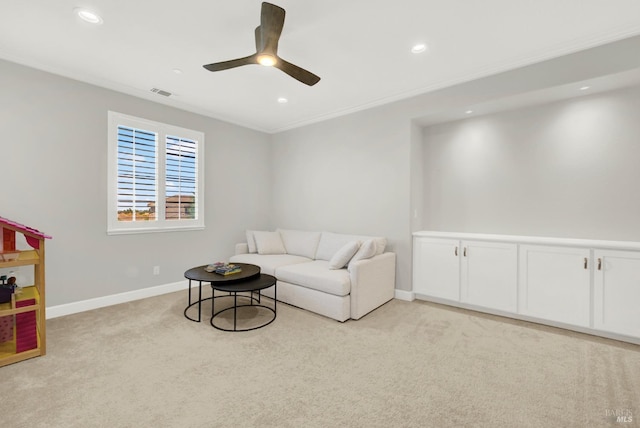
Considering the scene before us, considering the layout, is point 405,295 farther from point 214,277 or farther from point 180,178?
point 180,178

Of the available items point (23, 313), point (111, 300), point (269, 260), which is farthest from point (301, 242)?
point (23, 313)

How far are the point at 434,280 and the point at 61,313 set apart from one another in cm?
444

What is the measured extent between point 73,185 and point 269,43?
290 cm

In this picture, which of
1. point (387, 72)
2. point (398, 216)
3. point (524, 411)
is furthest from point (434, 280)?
point (387, 72)

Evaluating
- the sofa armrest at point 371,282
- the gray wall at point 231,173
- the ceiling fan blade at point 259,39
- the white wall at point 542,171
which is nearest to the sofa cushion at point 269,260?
the gray wall at point 231,173

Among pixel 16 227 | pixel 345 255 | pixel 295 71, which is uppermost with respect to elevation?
pixel 295 71

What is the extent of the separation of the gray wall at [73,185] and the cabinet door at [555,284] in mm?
4397

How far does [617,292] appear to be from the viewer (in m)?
2.72

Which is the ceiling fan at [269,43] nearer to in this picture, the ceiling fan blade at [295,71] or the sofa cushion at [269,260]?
the ceiling fan blade at [295,71]

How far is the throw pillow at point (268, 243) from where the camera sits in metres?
4.68

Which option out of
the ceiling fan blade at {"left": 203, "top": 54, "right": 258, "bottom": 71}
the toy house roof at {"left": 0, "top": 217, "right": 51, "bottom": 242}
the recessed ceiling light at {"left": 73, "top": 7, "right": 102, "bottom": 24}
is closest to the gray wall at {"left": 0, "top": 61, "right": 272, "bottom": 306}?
the toy house roof at {"left": 0, "top": 217, "right": 51, "bottom": 242}

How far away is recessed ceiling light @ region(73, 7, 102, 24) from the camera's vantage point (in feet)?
7.49

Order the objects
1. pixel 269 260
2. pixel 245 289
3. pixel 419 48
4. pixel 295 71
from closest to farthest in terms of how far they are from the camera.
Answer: pixel 295 71
pixel 419 48
pixel 245 289
pixel 269 260

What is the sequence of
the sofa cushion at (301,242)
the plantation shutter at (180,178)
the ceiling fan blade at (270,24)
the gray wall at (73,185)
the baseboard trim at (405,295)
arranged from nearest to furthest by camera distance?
the ceiling fan blade at (270,24) < the gray wall at (73,185) < the baseboard trim at (405,295) < the plantation shutter at (180,178) < the sofa cushion at (301,242)
